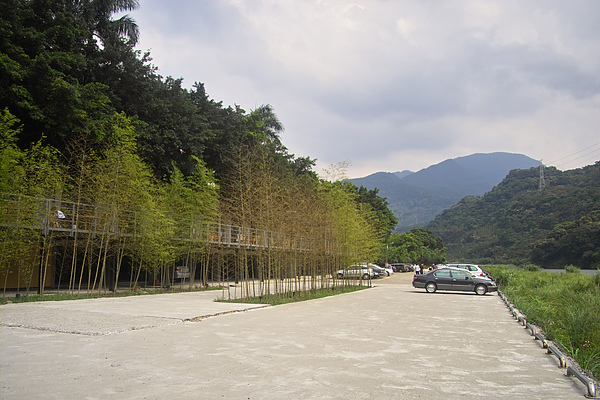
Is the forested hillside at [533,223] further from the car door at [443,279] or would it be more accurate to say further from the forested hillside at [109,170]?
the forested hillside at [109,170]

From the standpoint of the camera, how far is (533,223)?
71438mm

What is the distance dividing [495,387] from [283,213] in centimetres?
1385

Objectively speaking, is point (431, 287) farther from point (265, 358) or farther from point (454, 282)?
point (265, 358)

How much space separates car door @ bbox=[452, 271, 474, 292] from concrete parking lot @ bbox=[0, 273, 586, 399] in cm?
1163

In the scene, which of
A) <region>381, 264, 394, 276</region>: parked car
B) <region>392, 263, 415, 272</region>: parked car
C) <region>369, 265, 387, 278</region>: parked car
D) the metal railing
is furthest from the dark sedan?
<region>392, 263, 415, 272</region>: parked car

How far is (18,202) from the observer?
15188 millimetres

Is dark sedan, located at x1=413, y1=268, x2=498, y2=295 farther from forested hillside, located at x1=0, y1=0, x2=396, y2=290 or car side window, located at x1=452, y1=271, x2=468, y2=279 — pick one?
forested hillside, located at x1=0, y1=0, x2=396, y2=290

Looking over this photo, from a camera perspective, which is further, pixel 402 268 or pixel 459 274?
pixel 402 268

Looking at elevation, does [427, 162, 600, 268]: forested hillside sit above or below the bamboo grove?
above

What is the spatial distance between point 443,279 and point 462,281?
0.98 metres

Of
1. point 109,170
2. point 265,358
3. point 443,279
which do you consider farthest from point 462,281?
point 265,358

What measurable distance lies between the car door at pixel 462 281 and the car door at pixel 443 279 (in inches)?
8.5

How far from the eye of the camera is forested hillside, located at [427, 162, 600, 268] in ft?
182

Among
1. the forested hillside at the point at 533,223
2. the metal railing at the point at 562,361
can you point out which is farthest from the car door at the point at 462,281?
the forested hillside at the point at 533,223
